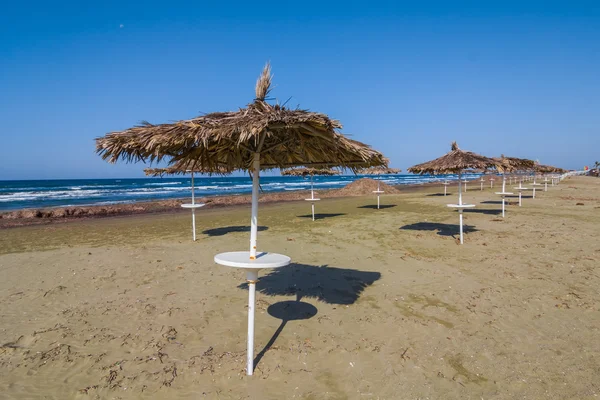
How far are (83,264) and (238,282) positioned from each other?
402cm

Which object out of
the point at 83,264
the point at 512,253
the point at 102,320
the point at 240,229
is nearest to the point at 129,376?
the point at 102,320

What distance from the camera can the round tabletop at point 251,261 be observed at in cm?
297

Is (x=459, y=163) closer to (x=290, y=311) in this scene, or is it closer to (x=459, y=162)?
(x=459, y=162)

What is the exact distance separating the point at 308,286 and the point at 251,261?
2771 mm

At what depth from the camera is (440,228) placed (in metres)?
10.9

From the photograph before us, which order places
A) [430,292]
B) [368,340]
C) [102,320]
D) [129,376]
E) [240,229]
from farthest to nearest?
[240,229] < [430,292] < [102,320] < [368,340] < [129,376]

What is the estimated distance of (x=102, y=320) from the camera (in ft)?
14.8

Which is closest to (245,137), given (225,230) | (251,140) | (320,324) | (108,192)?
(251,140)

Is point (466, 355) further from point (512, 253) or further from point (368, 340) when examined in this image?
point (512, 253)

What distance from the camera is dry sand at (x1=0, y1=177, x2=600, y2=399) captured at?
10.3 ft

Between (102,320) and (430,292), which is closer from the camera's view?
(102,320)

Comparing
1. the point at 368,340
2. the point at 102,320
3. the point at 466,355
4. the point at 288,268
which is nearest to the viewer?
the point at 466,355

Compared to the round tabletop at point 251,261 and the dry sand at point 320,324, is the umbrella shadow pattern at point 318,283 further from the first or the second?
the round tabletop at point 251,261

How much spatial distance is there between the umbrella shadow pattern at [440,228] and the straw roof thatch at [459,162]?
1.89 m
